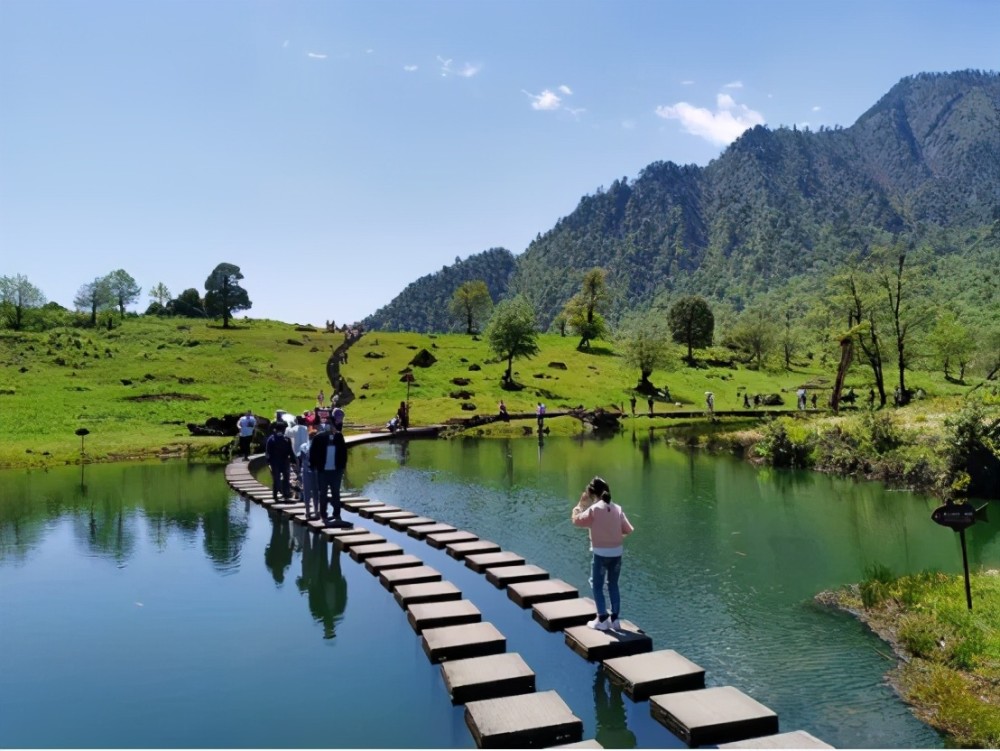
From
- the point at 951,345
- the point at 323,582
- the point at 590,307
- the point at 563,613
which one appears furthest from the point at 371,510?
the point at 590,307

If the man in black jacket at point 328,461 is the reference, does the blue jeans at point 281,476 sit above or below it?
below

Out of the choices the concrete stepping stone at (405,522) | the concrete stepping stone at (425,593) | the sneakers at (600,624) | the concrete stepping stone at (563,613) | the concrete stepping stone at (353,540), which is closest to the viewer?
the sneakers at (600,624)

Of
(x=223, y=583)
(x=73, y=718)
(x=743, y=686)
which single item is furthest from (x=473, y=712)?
(x=223, y=583)

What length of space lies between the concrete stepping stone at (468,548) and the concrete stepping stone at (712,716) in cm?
766

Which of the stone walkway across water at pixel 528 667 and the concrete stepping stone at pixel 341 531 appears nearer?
the stone walkway across water at pixel 528 667

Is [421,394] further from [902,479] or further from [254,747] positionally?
[254,747]

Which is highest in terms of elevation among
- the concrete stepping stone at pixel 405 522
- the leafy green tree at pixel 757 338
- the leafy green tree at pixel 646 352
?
the leafy green tree at pixel 757 338

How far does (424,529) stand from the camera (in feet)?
57.0

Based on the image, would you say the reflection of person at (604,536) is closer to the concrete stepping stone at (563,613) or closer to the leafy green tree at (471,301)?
the concrete stepping stone at (563,613)

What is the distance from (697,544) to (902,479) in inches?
570

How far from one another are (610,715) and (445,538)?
8.81m

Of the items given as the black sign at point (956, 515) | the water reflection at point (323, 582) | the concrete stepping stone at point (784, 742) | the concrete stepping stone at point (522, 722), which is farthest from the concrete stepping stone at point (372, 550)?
the black sign at point (956, 515)

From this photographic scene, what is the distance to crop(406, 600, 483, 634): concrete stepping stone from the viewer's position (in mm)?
10414

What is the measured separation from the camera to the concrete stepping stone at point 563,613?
1073 cm
